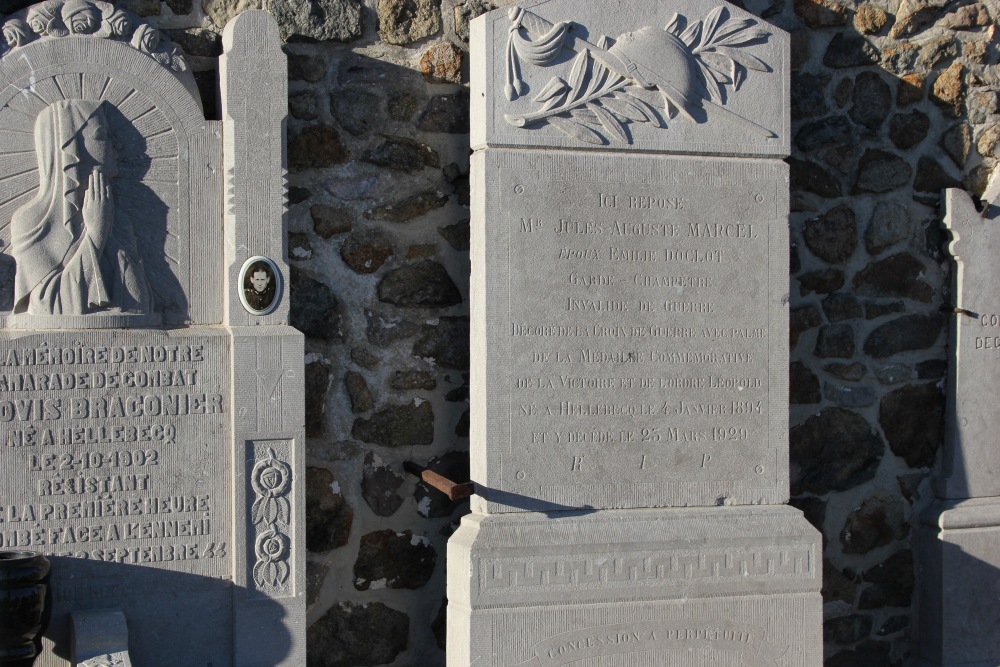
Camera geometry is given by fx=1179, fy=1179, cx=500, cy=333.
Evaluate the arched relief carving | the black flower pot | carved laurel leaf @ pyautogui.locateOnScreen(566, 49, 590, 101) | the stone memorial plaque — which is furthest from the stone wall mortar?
the black flower pot

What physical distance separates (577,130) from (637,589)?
5.48 ft

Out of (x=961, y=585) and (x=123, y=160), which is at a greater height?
(x=123, y=160)

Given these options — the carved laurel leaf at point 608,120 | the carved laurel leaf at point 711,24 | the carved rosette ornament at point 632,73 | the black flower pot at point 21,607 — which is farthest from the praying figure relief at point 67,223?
the carved laurel leaf at point 711,24

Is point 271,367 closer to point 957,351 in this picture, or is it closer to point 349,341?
point 349,341

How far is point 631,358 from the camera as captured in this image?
14.2 ft

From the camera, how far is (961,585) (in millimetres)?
4926

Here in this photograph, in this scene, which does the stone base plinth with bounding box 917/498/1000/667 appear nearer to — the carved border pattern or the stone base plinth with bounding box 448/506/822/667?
the stone base plinth with bounding box 448/506/822/667

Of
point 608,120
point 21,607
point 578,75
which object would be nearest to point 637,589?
point 608,120

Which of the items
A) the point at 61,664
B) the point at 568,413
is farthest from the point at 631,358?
the point at 61,664

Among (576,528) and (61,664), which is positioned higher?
(576,528)

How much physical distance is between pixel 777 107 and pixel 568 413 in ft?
4.74

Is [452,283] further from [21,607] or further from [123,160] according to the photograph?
[21,607]

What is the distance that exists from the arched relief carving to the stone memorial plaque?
104 centimetres

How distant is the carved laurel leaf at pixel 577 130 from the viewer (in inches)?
168
